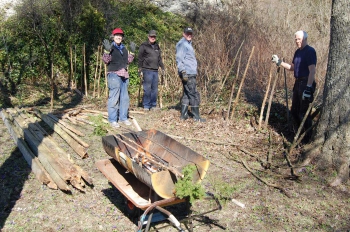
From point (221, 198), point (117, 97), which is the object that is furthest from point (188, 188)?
point (117, 97)

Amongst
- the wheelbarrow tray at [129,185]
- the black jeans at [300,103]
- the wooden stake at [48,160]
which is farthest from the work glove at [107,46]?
the black jeans at [300,103]

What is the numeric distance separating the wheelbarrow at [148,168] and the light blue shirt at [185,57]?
3.24 m

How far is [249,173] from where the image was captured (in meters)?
6.55

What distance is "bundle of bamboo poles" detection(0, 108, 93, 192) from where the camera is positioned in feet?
18.2

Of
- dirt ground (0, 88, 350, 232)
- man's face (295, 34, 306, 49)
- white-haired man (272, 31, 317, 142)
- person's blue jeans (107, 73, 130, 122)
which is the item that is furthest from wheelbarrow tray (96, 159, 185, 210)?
man's face (295, 34, 306, 49)

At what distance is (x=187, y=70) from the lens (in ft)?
27.9

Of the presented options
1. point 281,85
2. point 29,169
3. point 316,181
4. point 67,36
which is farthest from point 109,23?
point 316,181

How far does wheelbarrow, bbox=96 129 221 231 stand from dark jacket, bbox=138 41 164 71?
4595 mm

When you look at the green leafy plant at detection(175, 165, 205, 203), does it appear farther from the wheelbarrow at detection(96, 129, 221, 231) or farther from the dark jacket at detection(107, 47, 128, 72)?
the dark jacket at detection(107, 47, 128, 72)

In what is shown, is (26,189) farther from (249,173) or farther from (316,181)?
(316,181)

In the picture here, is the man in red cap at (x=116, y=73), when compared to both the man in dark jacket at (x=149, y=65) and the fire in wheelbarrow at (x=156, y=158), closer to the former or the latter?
the man in dark jacket at (x=149, y=65)

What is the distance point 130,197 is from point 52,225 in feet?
3.88

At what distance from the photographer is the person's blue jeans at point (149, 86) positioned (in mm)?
10023

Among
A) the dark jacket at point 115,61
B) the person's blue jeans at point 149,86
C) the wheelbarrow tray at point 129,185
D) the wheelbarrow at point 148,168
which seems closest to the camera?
the wheelbarrow at point 148,168
